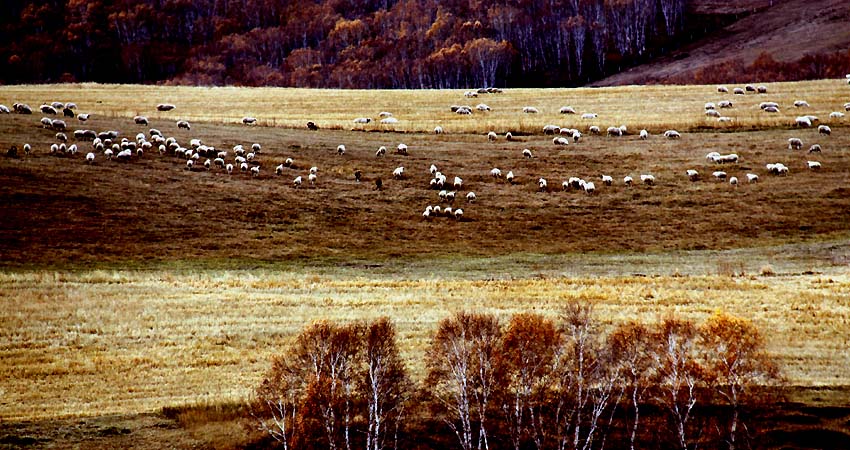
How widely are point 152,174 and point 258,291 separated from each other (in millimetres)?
22697

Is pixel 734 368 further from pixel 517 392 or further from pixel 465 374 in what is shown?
pixel 465 374

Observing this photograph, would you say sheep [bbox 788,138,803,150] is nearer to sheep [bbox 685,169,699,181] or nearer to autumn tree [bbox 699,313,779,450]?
sheep [bbox 685,169,699,181]

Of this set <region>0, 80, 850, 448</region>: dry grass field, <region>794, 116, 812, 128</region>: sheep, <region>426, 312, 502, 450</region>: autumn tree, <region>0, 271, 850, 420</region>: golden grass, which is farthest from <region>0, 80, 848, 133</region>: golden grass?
<region>426, 312, 502, 450</region>: autumn tree

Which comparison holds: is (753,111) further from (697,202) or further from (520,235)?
(520,235)

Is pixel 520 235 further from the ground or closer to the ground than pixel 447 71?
closer to the ground

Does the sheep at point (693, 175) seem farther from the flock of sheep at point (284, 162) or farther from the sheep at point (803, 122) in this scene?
the sheep at point (803, 122)

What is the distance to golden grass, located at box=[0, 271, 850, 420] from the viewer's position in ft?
103

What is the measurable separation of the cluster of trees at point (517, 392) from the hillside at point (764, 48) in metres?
111

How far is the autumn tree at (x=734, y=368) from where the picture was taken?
92.7ft

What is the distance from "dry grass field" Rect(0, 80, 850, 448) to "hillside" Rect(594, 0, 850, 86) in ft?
147

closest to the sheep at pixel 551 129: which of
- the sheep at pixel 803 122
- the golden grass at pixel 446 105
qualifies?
the golden grass at pixel 446 105

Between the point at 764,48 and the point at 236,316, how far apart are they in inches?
4874

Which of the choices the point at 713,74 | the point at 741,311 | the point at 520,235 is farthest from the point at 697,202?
the point at 713,74

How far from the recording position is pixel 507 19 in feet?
584
